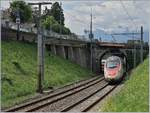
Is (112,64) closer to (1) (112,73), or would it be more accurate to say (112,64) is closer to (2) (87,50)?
(1) (112,73)

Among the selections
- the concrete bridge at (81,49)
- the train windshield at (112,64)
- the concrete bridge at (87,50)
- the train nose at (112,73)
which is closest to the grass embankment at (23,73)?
the concrete bridge at (81,49)

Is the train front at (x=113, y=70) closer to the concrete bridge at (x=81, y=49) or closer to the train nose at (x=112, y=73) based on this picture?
the train nose at (x=112, y=73)

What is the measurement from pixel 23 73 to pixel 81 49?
43053 millimetres

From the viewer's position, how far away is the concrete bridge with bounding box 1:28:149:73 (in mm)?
63094

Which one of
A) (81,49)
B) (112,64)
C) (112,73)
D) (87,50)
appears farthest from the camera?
(87,50)

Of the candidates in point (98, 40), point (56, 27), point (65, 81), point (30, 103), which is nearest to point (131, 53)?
point (98, 40)

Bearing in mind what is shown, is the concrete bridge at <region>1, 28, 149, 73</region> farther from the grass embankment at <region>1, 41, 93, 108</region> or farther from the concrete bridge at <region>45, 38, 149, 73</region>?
the grass embankment at <region>1, 41, 93, 108</region>

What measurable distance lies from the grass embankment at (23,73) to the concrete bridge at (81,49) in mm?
2870

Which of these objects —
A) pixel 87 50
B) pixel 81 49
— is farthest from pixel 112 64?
pixel 87 50

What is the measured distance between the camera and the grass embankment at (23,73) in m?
33.9

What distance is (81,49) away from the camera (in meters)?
85.5

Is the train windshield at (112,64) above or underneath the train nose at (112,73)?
above

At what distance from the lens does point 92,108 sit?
27828 mm

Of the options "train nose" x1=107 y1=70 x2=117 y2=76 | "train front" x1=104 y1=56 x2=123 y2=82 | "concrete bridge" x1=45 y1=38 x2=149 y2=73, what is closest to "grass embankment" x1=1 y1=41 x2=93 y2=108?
"train front" x1=104 y1=56 x2=123 y2=82
